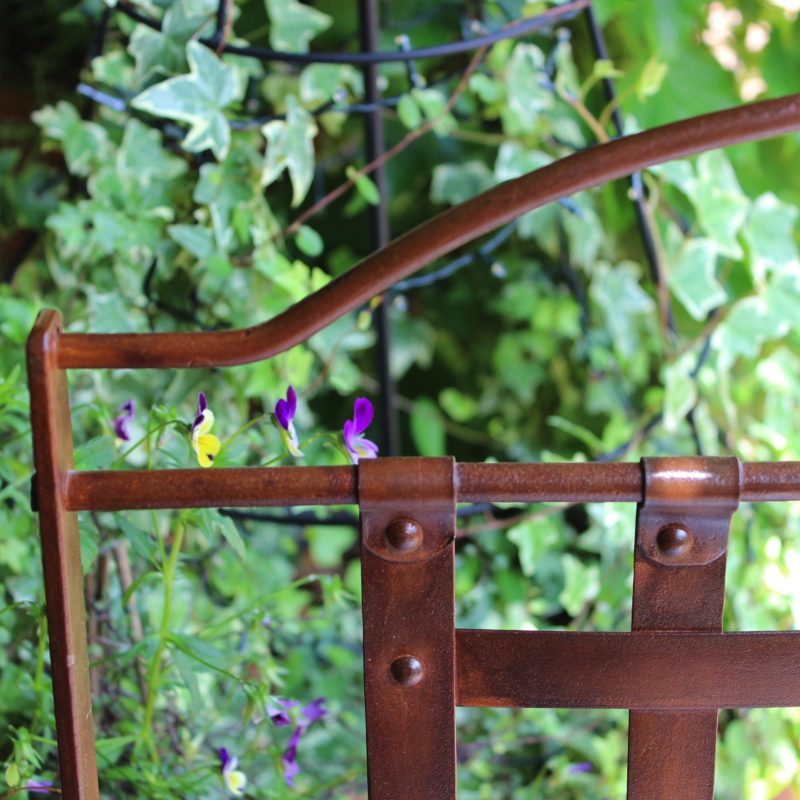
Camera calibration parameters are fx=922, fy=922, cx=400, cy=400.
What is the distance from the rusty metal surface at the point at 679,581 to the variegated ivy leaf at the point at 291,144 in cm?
52

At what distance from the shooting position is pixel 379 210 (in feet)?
3.00

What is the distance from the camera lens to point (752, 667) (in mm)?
415

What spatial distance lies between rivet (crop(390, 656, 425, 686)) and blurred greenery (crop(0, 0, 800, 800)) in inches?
6.1

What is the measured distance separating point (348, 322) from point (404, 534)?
53 centimetres

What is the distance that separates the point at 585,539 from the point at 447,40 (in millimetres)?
601

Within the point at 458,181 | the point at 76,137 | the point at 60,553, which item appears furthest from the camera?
the point at 458,181

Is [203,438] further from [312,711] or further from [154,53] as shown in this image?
[154,53]

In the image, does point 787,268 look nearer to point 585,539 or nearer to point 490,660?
point 585,539

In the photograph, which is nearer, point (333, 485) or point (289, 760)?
point (333, 485)

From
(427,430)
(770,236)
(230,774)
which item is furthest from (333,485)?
(427,430)

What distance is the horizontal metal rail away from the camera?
0.39 m

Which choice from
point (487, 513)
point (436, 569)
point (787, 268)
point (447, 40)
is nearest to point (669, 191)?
point (787, 268)

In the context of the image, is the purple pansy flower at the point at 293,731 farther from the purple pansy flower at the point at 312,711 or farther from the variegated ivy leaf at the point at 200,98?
the variegated ivy leaf at the point at 200,98

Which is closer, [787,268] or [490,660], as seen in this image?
[490,660]
